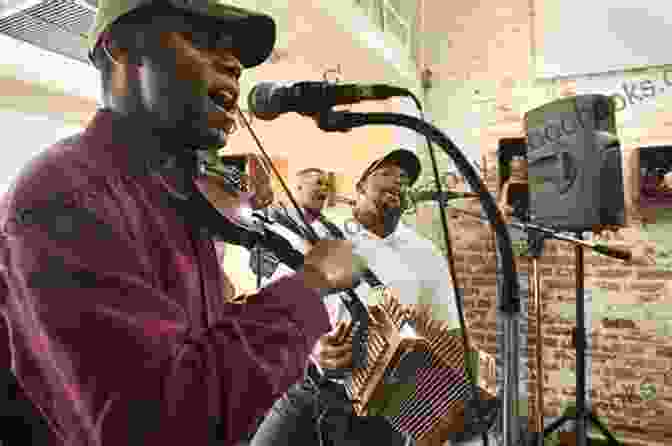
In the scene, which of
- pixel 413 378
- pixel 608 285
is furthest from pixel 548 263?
pixel 413 378

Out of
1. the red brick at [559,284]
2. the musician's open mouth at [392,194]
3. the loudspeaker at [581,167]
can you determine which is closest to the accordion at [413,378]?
the musician's open mouth at [392,194]

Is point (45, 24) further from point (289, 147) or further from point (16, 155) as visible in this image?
point (289, 147)

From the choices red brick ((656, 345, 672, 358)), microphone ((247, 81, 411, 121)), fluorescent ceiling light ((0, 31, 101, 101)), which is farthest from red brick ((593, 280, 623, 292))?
fluorescent ceiling light ((0, 31, 101, 101))

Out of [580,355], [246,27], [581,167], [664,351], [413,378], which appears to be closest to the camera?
[246,27]

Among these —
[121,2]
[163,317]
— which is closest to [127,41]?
[121,2]

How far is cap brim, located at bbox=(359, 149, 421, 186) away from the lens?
2289 mm

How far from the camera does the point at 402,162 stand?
7.78 feet

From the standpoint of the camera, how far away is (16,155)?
1391mm

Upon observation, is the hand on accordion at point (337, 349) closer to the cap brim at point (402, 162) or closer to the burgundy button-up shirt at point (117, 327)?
the burgundy button-up shirt at point (117, 327)

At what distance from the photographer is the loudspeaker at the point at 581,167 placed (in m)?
2.21

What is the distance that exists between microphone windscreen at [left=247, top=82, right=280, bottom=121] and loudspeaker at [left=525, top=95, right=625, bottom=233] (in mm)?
1907

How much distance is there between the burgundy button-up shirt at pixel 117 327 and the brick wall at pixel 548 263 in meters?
2.40

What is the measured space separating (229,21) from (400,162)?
1665 mm

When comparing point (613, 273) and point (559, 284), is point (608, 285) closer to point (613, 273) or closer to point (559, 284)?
A: point (613, 273)
